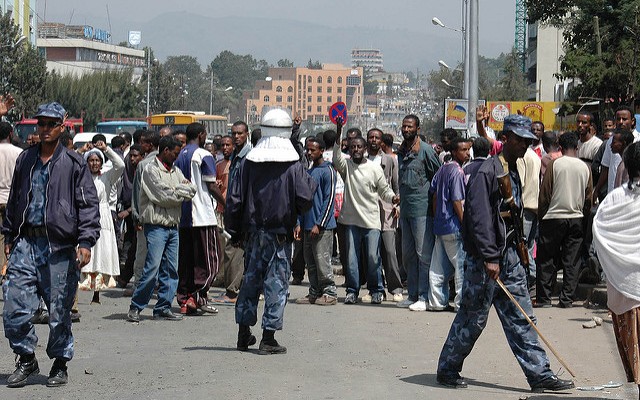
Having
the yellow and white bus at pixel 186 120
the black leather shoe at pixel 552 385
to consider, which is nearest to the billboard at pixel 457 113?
the yellow and white bus at pixel 186 120

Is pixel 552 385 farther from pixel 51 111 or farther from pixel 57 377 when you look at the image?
pixel 51 111

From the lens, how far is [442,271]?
1276 centimetres

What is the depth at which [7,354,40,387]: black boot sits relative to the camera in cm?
809

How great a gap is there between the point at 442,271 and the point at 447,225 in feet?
1.85

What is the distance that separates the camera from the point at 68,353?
26.7 ft

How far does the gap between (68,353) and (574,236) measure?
6934mm

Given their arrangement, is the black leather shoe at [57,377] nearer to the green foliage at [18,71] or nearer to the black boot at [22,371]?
the black boot at [22,371]

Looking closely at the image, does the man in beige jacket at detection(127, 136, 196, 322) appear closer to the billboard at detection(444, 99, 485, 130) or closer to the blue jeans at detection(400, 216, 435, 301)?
the blue jeans at detection(400, 216, 435, 301)

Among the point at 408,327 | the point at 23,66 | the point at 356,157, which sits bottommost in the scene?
the point at 408,327

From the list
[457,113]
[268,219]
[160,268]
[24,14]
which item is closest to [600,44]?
[457,113]

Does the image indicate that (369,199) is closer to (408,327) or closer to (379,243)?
(379,243)

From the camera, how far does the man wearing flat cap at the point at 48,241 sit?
807cm

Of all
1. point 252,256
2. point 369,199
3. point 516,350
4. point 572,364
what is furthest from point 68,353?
point 369,199

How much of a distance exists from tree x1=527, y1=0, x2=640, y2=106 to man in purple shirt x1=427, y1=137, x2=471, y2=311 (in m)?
12.1
